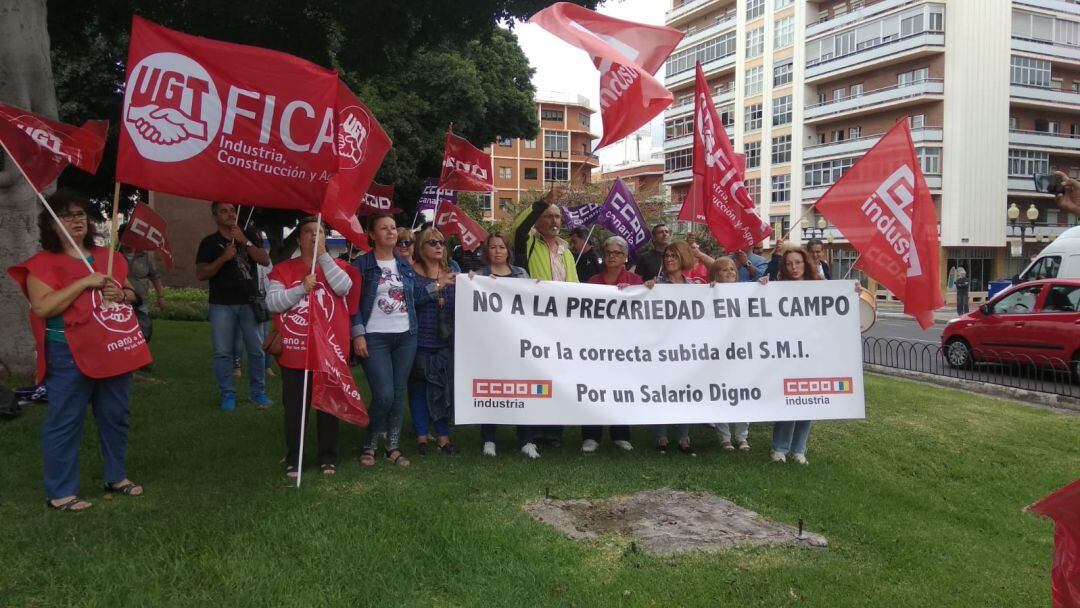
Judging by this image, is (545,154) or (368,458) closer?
(368,458)

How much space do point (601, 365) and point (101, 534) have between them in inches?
144

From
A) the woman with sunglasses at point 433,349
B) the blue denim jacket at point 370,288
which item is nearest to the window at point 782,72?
the woman with sunglasses at point 433,349

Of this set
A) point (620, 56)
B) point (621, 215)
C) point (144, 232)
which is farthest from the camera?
point (621, 215)

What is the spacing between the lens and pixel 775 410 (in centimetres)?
665

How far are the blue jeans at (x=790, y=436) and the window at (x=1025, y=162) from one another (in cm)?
5051

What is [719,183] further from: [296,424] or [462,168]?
[462,168]

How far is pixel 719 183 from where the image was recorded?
302 inches

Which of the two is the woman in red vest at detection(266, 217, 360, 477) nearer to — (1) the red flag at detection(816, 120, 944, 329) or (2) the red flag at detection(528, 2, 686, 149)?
(2) the red flag at detection(528, 2, 686, 149)

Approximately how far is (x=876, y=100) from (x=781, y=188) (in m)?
9.29

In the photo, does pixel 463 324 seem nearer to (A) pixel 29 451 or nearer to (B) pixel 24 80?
(A) pixel 29 451

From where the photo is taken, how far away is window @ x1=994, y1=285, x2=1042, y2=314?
46.6 feet

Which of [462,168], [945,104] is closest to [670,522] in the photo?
[462,168]

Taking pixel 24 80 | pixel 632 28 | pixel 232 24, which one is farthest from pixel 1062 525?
pixel 232 24

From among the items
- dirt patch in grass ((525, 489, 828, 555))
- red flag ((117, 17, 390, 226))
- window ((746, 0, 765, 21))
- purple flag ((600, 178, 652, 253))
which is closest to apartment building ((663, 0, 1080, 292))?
window ((746, 0, 765, 21))
